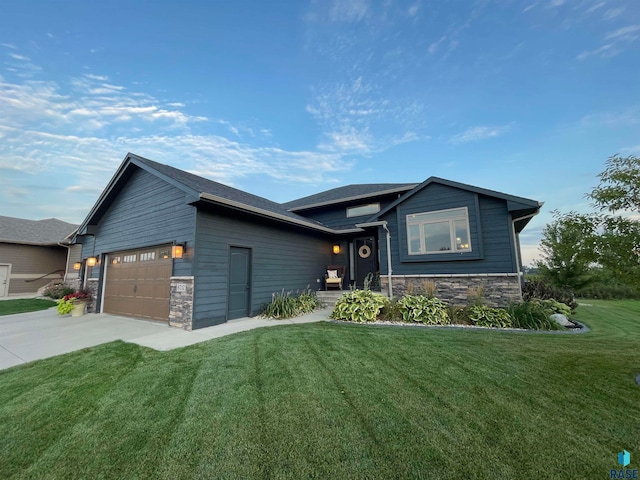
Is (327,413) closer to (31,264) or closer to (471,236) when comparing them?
(471,236)

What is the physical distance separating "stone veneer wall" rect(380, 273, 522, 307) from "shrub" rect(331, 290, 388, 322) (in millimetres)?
1410

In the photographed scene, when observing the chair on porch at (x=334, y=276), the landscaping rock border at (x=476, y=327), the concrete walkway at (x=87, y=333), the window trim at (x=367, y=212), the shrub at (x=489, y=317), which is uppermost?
the window trim at (x=367, y=212)

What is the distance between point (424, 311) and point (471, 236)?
2.72 meters

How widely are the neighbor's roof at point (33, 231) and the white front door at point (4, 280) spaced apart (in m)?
1.54

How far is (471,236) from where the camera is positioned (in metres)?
7.21

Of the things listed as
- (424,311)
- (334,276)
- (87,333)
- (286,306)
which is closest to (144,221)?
(87,333)

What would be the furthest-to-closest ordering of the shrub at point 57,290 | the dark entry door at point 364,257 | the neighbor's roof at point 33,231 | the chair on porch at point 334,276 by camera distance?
1. the neighbor's roof at point 33,231
2. the shrub at point 57,290
3. the dark entry door at point 364,257
4. the chair on porch at point 334,276

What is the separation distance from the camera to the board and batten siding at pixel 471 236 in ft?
22.6

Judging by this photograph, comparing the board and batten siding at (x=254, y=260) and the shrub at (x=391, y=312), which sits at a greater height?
the board and batten siding at (x=254, y=260)

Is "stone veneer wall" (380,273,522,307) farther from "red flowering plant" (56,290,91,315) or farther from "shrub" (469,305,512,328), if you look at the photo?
"red flowering plant" (56,290,91,315)

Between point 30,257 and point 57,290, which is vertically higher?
point 30,257

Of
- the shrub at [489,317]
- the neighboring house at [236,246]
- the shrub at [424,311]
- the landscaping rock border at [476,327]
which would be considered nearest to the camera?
the landscaping rock border at [476,327]

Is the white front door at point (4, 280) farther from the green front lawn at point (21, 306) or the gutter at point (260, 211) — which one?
the gutter at point (260, 211)

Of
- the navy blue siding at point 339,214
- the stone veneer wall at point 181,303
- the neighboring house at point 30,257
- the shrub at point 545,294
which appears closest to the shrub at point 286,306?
the stone veneer wall at point 181,303
